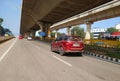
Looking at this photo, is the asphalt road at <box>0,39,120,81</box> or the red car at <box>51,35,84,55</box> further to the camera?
the red car at <box>51,35,84,55</box>

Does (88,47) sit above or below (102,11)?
below

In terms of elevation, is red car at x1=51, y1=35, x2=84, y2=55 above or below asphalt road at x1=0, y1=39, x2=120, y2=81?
above

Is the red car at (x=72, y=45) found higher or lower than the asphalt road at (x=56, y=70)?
higher

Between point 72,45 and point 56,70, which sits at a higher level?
point 72,45

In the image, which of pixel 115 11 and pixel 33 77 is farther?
pixel 115 11

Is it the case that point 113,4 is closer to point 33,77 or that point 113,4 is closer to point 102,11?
point 102,11

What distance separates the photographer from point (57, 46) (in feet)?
58.6

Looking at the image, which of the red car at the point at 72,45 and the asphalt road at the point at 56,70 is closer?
the asphalt road at the point at 56,70

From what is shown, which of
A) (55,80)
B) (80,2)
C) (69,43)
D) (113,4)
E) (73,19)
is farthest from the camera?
(73,19)

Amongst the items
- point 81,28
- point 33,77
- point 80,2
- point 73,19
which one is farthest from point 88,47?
point 81,28

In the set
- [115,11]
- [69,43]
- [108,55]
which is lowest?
[108,55]

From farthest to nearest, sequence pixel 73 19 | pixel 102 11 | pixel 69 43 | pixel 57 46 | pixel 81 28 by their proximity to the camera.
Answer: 1. pixel 81 28
2. pixel 73 19
3. pixel 102 11
4. pixel 57 46
5. pixel 69 43

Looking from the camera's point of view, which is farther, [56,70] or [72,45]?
[72,45]

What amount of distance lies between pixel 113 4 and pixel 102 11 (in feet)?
17.9
